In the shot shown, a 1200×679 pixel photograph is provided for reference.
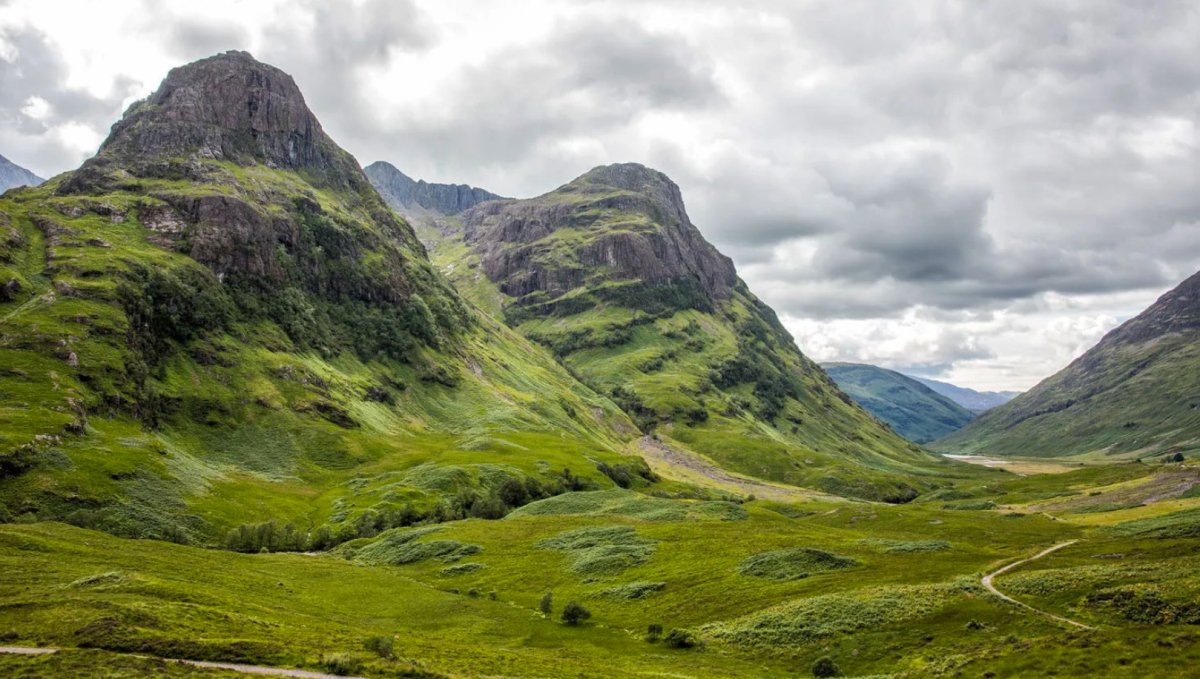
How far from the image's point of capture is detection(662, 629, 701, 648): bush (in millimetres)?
64938

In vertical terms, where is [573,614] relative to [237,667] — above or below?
below

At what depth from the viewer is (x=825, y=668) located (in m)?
53.8

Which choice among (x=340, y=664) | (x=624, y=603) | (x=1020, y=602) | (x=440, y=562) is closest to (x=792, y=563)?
(x=624, y=603)

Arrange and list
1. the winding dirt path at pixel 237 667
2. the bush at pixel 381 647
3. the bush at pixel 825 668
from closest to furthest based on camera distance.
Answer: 1. the winding dirt path at pixel 237 667
2. the bush at pixel 381 647
3. the bush at pixel 825 668

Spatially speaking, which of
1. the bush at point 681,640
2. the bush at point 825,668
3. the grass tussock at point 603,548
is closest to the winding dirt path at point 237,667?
the bush at point 681,640

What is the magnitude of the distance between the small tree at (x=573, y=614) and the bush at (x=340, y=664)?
35.6 m

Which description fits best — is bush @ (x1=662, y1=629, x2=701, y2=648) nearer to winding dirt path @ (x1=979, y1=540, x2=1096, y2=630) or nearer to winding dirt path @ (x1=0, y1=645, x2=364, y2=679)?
winding dirt path @ (x1=979, y1=540, x2=1096, y2=630)

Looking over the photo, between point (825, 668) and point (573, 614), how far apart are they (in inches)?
1264

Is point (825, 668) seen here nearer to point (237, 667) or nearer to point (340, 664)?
point (340, 664)

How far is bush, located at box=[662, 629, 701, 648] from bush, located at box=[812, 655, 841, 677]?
46.2ft

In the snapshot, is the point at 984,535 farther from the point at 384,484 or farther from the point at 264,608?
the point at 384,484

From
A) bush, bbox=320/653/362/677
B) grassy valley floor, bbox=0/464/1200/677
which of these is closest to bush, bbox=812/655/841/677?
grassy valley floor, bbox=0/464/1200/677

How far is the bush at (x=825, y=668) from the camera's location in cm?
5362

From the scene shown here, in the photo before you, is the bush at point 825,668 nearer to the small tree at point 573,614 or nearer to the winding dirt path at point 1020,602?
the winding dirt path at point 1020,602
